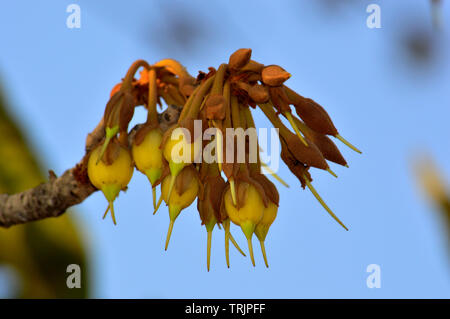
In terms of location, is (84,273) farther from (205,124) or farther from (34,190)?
(205,124)

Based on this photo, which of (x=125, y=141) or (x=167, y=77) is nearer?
(x=125, y=141)

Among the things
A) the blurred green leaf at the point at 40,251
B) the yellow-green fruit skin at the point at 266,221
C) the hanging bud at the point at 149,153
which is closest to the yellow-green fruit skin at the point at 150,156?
the hanging bud at the point at 149,153

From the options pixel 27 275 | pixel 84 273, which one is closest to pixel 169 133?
pixel 84 273

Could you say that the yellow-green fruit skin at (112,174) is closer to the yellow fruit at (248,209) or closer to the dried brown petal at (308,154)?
the yellow fruit at (248,209)

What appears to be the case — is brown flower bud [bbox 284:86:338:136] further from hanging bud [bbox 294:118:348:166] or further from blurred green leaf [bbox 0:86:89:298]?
blurred green leaf [bbox 0:86:89:298]
